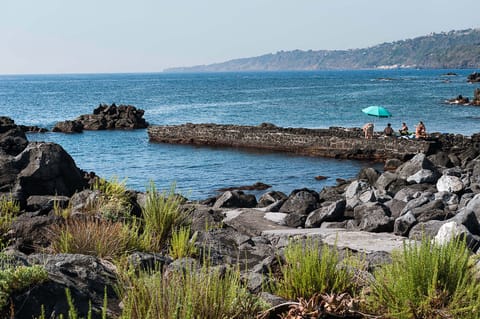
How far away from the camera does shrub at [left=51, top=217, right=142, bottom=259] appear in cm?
685

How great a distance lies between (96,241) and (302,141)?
29269mm

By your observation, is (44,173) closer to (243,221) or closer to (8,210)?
(8,210)

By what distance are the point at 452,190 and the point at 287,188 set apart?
934 cm

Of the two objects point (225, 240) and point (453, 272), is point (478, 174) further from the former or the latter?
point (453, 272)

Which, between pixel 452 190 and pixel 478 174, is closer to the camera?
pixel 452 190

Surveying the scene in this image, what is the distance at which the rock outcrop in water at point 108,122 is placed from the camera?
5128 centimetres

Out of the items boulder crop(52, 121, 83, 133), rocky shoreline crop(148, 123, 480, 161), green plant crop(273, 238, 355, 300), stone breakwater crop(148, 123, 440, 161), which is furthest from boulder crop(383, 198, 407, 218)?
boulder crop(52, 121, 83, 133)

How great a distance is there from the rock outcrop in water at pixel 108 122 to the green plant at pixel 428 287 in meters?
47.8

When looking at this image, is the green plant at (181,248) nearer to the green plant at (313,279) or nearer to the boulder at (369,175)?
the green plant at (313,279)

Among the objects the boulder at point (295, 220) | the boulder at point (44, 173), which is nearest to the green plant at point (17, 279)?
the boulder at point (44, 173)

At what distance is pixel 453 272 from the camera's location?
496 centimetres

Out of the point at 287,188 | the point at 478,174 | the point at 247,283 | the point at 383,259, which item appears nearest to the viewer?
the point at 247,283

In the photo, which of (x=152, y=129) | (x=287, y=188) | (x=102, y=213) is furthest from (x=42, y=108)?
(x=102, y=213)

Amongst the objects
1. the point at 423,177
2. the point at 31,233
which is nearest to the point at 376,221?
the point at 31,233
